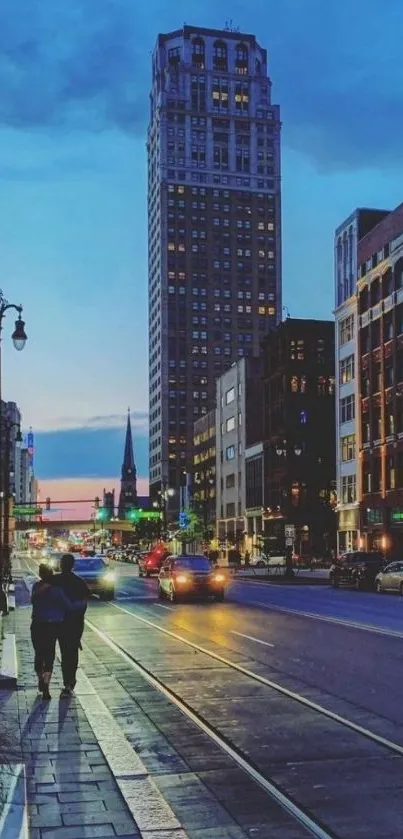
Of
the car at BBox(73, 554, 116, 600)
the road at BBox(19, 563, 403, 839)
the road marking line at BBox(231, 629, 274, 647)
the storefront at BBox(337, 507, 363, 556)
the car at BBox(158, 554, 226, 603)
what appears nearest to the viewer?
the road at BBox(19, 563, 403, 839)

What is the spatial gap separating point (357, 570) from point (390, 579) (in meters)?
4.80

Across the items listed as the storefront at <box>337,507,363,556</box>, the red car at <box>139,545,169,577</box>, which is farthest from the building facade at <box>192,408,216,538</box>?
the red car at <box>139,545,169,577</box>

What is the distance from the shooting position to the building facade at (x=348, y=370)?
276 ft

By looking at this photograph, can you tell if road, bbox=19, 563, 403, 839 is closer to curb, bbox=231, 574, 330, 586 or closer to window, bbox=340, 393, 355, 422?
curb, bbox=231, 574, 330, 586

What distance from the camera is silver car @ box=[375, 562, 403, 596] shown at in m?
40.1

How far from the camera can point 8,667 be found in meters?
15.3

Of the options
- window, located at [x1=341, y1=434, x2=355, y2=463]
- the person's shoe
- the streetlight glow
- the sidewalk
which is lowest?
the person's shoe

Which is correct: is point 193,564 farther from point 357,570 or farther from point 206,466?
point 206,466

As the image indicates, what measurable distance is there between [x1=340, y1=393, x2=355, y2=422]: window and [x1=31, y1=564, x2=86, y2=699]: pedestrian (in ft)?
243

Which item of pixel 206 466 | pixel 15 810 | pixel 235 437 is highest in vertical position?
pixel 235 437

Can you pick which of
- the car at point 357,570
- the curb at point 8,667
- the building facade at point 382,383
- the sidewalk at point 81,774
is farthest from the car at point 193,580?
the building facade at point 382,383

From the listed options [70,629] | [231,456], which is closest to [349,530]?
[231,456]

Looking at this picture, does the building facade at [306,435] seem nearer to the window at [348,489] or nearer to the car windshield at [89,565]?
the window at [348,489]

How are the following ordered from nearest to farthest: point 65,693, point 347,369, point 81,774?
1. point 81,774
2. point 65,693
3. point 347,369
